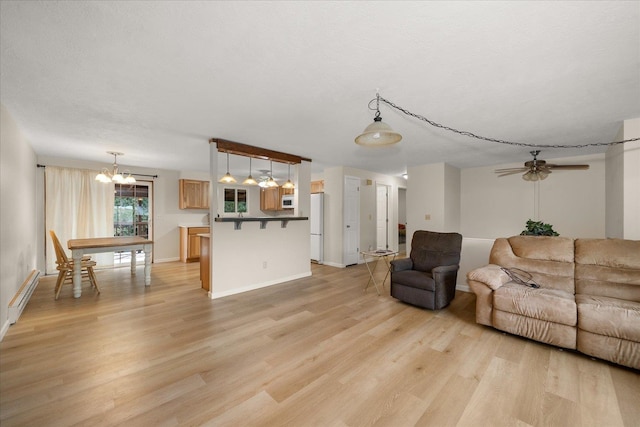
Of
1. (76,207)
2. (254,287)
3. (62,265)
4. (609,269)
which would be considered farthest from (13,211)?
(609,269)

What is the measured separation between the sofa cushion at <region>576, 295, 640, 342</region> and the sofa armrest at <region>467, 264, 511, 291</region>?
2.04 ft

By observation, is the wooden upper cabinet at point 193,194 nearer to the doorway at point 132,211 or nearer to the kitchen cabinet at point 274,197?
the doorway at point 132,211

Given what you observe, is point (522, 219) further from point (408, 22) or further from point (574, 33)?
point (408, 22)

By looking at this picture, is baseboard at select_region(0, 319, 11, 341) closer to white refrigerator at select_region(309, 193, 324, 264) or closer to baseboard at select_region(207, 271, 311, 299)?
baseboard at select_region(207, 271, 311, 299)

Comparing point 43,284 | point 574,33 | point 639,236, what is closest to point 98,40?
point 574,33

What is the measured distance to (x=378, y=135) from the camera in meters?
2.17

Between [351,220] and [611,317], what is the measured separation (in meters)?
4.63

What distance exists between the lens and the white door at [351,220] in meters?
Result: 6.26

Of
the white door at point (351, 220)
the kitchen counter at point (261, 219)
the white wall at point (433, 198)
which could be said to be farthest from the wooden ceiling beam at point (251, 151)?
the white wall at point (433, 198)

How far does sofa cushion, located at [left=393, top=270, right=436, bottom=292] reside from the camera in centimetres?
336

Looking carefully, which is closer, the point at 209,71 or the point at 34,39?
the point at 34,39

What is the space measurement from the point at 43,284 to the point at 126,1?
215 inches

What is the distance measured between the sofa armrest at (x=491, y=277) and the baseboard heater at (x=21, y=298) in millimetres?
5233

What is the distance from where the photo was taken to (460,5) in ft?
4.62
